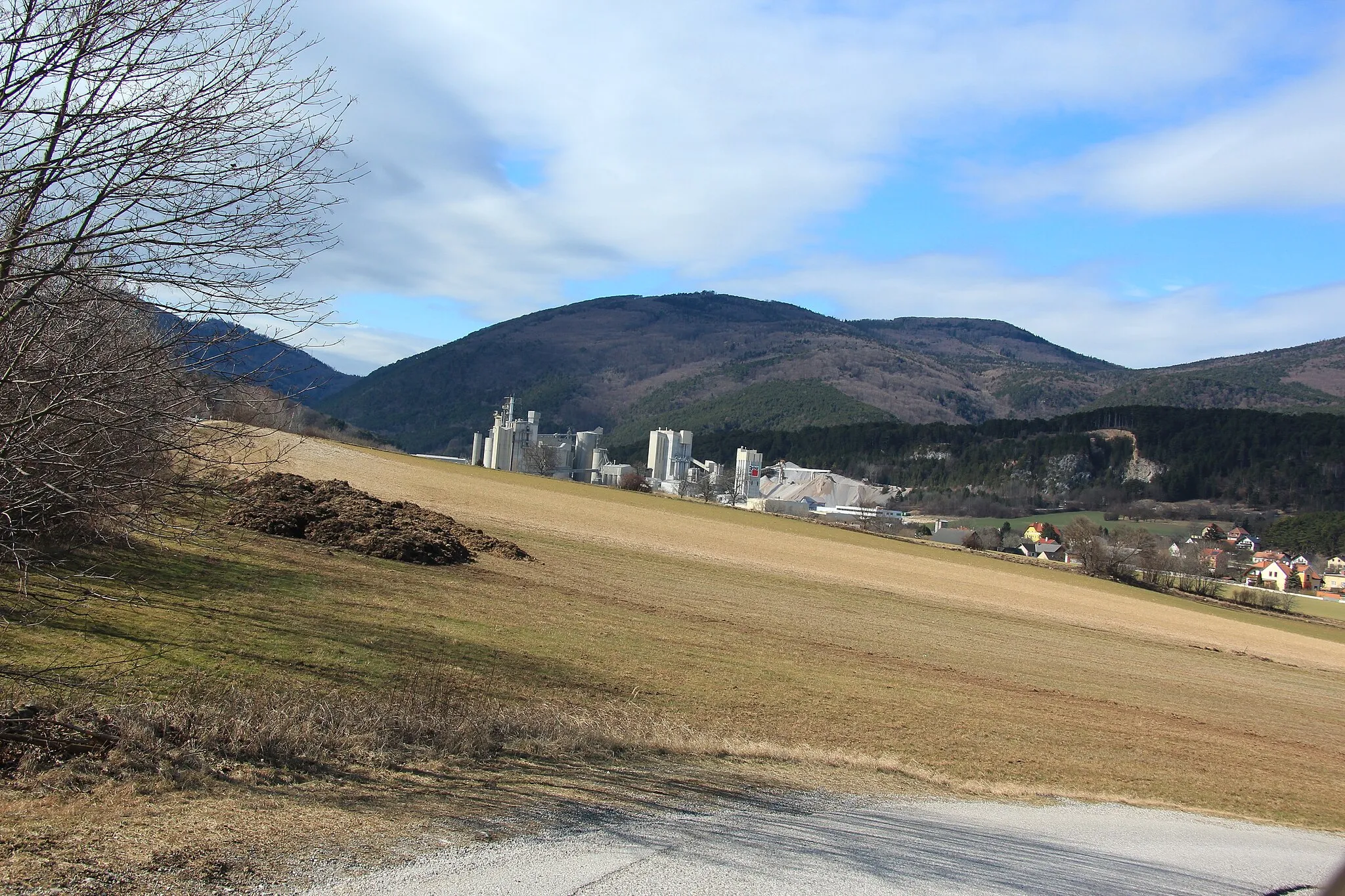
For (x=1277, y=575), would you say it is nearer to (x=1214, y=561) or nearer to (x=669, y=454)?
(x=1214, y=561)

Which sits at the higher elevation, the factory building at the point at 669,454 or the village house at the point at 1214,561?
the factory building at the point at 669,454

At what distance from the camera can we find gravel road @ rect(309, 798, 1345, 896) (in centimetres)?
668

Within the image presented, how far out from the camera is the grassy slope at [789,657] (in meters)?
14.2

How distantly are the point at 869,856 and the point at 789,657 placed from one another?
43.2 ft

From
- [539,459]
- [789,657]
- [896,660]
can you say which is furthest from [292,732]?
[539,459]

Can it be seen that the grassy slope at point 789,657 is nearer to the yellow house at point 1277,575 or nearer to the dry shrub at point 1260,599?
the dry shrub at point 1260,599

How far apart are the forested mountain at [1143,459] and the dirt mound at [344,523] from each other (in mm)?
153767

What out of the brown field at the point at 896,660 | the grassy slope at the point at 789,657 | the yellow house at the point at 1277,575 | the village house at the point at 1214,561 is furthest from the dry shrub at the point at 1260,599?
the grassy slope at the point at 789,657

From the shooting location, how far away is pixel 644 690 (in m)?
15.4

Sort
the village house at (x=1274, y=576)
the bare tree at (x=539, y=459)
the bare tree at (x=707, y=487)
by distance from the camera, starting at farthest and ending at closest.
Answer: the bare tree at (x=539, y=459) < the bare tree at (x=707, y=487) < the village house at (x=1274, y=576)

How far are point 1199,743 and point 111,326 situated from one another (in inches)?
834

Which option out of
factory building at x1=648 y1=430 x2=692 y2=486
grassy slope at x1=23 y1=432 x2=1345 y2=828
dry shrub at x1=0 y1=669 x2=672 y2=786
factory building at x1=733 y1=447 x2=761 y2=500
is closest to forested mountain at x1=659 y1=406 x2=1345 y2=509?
factory building at x1=648 y1=430 x2=692 y2=486

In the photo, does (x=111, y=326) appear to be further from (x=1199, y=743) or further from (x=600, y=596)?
(x=1199, y=743)

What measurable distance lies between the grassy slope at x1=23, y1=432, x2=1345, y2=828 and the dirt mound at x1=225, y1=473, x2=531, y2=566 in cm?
93
